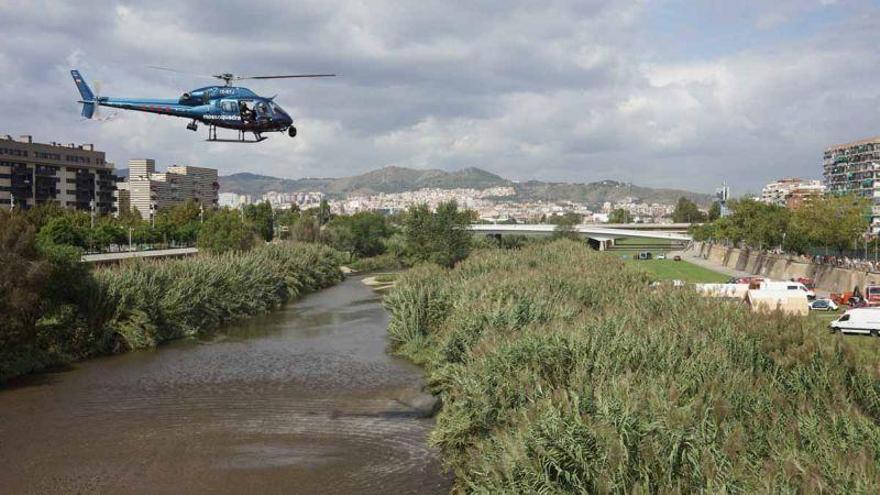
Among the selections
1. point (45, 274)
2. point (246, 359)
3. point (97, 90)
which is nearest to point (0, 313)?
point (45, 274)

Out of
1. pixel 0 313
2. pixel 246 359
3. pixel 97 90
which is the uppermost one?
pixel 97 90

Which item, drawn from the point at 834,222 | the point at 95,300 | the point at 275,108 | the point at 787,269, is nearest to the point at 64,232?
the point at 95,300

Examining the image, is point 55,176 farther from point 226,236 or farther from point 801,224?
point 801,224

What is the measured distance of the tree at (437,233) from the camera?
258ft

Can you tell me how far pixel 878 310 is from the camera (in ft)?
123

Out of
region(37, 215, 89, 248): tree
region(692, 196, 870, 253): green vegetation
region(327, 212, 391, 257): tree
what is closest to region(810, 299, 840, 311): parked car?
region(692, 196, 870, 253): green vegetation

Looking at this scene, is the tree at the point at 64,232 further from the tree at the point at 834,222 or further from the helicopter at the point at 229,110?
the tree at the point at 834,222

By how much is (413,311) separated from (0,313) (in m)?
19.3

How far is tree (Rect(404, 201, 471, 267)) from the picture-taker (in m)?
78.8

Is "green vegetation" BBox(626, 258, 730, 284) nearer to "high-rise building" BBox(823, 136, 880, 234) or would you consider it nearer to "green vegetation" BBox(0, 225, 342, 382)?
"green vegetation" BBox(0, 225, 342, 382)

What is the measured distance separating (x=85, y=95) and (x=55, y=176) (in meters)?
112

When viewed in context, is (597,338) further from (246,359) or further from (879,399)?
(246,359)

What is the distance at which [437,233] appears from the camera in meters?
79.1

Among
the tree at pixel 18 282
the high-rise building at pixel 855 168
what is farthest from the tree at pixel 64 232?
the high-rise building at pixel 855 168
